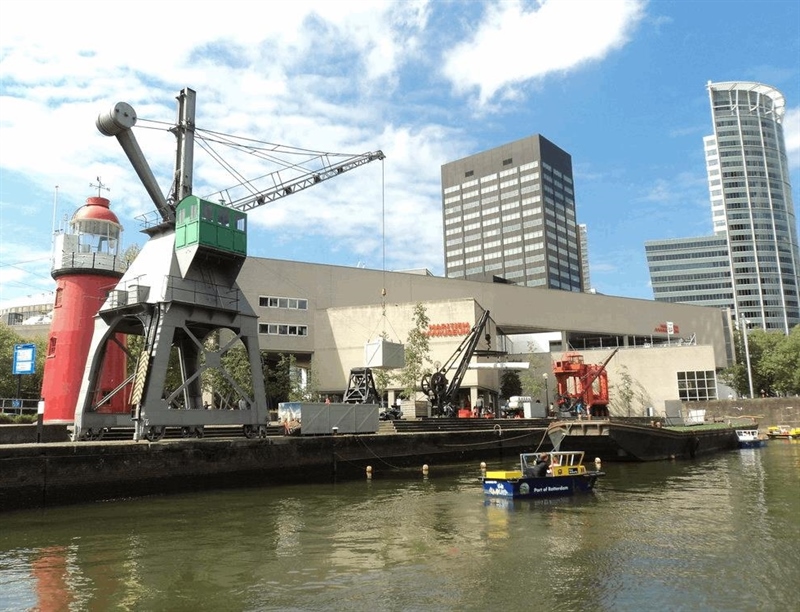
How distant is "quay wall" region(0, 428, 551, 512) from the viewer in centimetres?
2323

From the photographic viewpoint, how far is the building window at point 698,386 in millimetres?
79125

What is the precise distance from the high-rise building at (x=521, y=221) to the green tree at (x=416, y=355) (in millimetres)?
112023

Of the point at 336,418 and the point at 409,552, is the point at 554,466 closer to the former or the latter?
the point at 409,552

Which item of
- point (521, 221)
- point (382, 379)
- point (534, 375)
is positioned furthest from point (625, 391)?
point (521, 221)

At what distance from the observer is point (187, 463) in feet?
91.9

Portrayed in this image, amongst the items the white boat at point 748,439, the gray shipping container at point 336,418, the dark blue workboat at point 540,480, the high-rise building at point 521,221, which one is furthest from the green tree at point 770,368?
the high-rise building at point 521,221

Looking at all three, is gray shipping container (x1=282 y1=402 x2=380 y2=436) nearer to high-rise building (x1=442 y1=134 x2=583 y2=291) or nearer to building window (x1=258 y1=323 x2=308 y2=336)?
building window (x1=258 y1=323 x2=308 y2=336)

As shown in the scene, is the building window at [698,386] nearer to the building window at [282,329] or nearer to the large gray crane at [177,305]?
the building window at [282,329]

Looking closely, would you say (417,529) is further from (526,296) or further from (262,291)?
(526,296)

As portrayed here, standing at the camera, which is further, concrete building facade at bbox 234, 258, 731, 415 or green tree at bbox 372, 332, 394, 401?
concrete building facade at bbox 234, 258, 731, 415

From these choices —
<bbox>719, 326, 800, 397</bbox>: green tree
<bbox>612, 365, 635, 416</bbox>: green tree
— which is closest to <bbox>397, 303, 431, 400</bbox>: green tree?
<bbox>612, 365, 635, 416</bbox>: green tree

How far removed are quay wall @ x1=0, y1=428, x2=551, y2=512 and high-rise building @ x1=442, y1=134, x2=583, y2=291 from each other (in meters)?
146

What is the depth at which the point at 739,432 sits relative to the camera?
5684 centimetres

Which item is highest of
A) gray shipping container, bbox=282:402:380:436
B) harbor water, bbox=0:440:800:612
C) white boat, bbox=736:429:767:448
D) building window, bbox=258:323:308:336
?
building window, bbox=258:323:308:336
